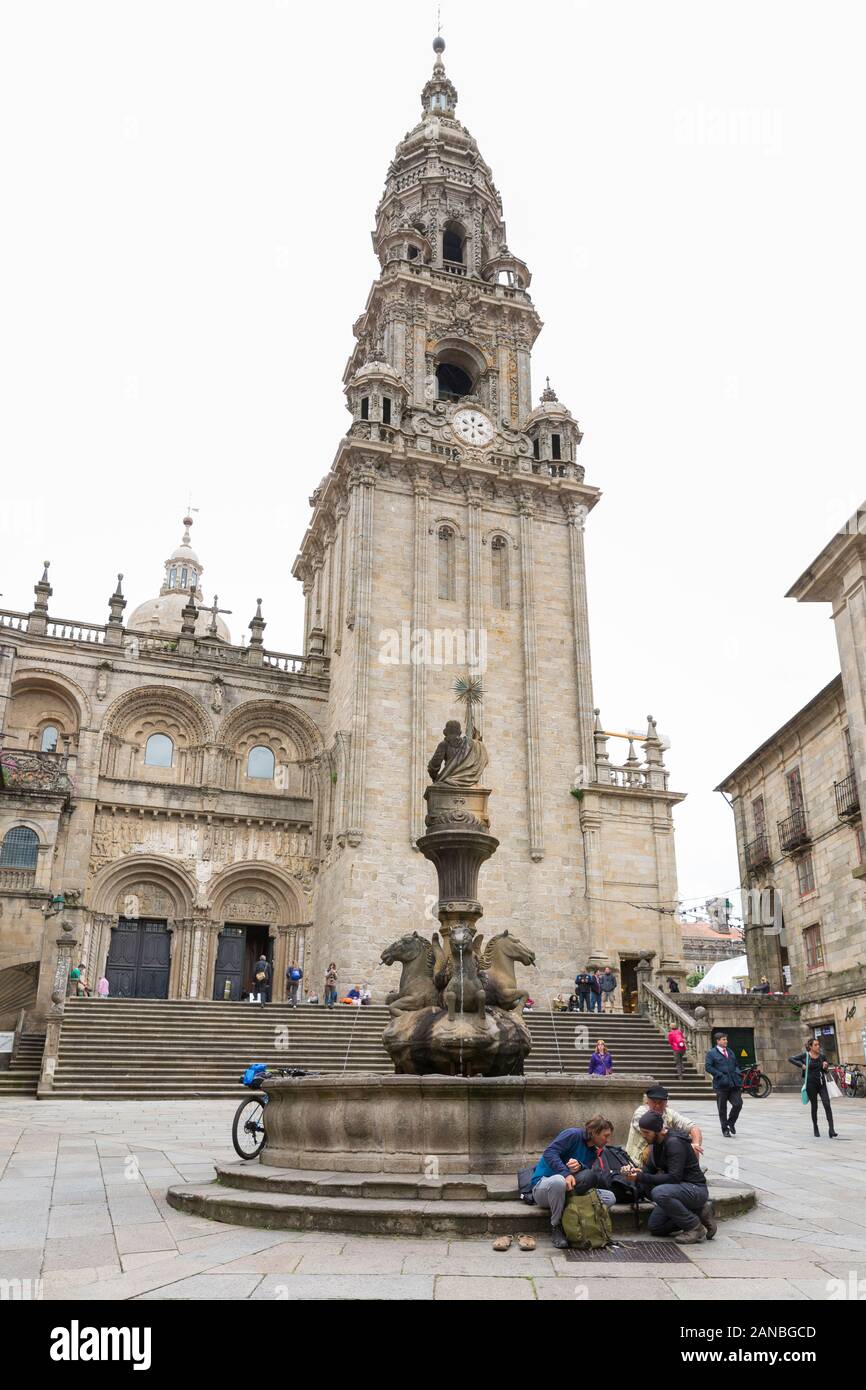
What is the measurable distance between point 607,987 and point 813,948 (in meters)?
6.28

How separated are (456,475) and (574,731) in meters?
10.6

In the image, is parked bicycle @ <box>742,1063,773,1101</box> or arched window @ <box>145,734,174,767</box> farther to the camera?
arched window @ <box>145,734,174,767</box>

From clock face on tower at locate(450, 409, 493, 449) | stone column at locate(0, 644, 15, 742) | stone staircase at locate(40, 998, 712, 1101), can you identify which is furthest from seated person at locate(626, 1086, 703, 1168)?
clock face on tower at locate(450, 409, 493, 449)

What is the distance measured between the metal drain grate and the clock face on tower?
1376 inches

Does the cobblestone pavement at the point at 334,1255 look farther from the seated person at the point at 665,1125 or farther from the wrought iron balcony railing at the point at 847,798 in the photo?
the wrought iron balcony railing at the point at 847,798

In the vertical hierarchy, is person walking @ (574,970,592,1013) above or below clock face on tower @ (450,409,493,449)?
below

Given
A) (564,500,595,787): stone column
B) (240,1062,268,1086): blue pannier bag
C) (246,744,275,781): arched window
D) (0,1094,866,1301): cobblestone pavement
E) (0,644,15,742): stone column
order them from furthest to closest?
(246,744,275,781): arched window
(564,500,595,787): stone column
(0,644,15,742): stone column
(240,1062,268,1086): blue pannier bag
(0,1094,866,1301): cobblestone pavement

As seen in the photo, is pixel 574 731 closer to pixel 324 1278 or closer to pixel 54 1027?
pixel 54 1027

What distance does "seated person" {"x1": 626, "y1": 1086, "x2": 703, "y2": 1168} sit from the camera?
778 cm

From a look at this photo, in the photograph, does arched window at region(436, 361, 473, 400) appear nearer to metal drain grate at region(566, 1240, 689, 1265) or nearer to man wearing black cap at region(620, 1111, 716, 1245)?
man wearing black cap at region(620, 1111, 716, 1245)

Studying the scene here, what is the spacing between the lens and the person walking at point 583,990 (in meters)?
29.8

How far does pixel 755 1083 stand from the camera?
24594 millimetres

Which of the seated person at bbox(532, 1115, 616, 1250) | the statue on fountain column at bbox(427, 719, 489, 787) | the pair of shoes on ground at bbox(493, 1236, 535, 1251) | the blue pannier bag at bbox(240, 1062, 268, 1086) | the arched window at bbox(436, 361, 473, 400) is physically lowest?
the pair of shoes on ground at bbox(493, 1236, 535, 1251)

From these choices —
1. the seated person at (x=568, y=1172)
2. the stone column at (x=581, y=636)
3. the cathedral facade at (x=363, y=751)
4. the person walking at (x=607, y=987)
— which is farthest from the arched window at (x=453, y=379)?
the seated person at (x=568, y=1172)
